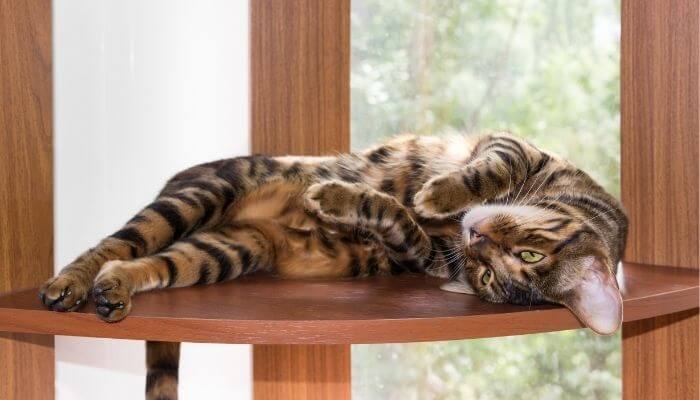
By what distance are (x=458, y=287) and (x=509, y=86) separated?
1407 mm

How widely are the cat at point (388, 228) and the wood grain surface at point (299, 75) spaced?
0.50ft

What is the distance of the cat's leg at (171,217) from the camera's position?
1115 mm

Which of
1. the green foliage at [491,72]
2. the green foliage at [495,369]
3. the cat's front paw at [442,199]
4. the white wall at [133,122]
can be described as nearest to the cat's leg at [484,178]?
the cat's front paw at [442,199]

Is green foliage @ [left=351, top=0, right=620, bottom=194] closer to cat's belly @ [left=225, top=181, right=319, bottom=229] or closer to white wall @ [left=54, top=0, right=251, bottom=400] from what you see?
white wall @ [left=54, top=0, right=251, bottom=400]

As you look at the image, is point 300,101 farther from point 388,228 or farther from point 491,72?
point 491,72

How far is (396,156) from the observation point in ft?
5.80

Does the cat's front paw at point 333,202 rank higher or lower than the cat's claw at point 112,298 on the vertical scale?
higher

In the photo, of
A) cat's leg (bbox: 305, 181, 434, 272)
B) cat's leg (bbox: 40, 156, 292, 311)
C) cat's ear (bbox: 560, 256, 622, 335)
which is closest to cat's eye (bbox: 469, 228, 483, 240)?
cat's leg (bbox: 305, 181, 434, 272)

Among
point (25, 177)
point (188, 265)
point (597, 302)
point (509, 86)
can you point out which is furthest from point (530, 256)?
point (509, 86)

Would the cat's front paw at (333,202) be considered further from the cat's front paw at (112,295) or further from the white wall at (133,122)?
the white wall at (133,122)

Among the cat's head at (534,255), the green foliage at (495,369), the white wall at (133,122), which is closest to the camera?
the cat's head at (534,255)

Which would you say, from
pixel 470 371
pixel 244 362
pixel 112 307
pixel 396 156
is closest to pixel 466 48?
pixel 396 156

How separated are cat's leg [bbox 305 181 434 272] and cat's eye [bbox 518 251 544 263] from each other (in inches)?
9.4

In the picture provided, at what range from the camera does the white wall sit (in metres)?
1.59
